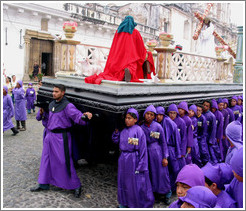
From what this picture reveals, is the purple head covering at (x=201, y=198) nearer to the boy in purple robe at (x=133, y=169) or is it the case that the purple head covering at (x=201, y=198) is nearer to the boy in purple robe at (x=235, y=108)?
the boy in purple robe at (x=133, y=169)

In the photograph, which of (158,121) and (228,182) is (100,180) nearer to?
(158,121)

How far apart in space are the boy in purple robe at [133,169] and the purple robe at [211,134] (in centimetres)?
261

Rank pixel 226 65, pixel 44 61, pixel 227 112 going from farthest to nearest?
1. pixel 44 61
2. pixel 226 65
3. pixel 227 112

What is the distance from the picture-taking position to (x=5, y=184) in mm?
4371

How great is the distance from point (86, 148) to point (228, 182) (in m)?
3.33

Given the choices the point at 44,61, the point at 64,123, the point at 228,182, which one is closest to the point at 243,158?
the point at 228,182

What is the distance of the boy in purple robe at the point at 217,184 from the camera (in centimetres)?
245

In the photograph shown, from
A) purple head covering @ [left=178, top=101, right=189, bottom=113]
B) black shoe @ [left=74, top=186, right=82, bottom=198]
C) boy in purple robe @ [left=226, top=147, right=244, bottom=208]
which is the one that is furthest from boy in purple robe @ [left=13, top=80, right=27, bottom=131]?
boy in purple robe @ [left=226, top=147, right=244, bottom=208]

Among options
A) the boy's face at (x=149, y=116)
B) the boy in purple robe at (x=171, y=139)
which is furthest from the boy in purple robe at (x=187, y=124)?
the boy's face at (x=149, y=116)

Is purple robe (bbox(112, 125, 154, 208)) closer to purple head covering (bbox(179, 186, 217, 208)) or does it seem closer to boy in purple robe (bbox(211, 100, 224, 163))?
purple head covering (bbox(179, 186, 217, 208))

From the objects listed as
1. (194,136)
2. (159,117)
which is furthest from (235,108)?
(159,117)

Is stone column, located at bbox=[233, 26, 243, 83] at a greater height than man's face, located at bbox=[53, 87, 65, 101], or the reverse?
stone column, located at bbox=[233, 26, 243, 83]

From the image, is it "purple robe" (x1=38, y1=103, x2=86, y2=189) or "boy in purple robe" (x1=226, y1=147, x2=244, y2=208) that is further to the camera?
"purple robe" (x1=38, y1=103, x2=86, y2=189)

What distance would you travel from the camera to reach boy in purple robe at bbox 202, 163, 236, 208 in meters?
2.45
